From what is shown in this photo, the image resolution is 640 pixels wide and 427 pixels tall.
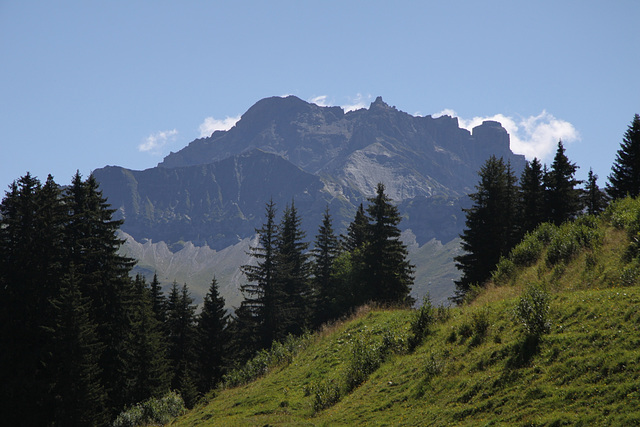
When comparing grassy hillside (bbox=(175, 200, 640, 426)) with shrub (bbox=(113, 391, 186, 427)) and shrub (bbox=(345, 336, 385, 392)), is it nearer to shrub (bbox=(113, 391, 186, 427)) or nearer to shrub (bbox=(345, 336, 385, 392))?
shrub (bbox=(345, 336, 385, 392))

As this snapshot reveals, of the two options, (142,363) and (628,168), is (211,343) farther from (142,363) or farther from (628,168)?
(628,168)

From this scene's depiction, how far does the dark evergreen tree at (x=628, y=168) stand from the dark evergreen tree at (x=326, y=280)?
34.9 m

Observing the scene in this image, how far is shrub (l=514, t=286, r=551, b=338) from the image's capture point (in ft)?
47.8

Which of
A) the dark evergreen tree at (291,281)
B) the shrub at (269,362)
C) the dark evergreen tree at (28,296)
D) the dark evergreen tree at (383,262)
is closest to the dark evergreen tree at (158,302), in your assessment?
the dark evergreen tree at (291,281)

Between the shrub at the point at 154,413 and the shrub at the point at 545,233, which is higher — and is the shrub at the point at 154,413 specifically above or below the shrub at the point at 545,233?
below

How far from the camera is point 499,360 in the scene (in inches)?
576

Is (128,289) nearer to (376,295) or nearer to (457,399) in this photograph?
(376,295)

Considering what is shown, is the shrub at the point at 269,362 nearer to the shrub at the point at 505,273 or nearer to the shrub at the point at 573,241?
the shrub at the point at 505,273

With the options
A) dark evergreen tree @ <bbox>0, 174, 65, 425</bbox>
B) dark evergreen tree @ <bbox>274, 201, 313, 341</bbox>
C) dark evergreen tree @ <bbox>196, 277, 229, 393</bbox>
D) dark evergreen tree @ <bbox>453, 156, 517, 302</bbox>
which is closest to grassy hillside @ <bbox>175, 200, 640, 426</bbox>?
dark evergreen tree @ <bbox>0, 174, 65, 425</bbox>

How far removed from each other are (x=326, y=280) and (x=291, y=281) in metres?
5.24

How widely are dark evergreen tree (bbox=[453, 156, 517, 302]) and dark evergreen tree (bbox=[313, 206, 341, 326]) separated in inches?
645

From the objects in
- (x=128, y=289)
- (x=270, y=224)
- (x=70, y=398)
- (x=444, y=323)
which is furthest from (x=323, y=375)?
(x=270, y=224)

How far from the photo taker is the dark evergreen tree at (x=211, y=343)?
194 feet

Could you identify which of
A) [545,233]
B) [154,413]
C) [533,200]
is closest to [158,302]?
[154,413]
